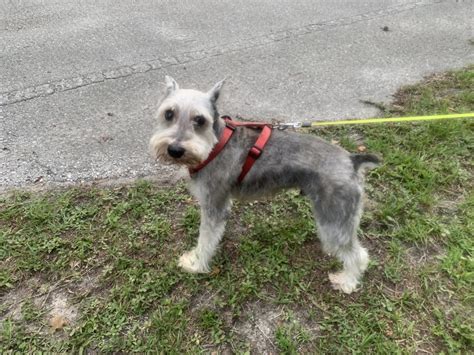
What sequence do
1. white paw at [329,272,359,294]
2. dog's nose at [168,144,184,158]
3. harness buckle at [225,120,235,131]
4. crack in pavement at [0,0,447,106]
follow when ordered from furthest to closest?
crack in pavement at [0,0,447,106] < white paw at [329,272,359,294] < harness buckle at [225,120,235,131] < dog's nose at [168,144,184,158]

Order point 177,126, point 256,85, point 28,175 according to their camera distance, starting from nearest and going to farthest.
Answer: point 177,126 < point 28,175 < point 256,85

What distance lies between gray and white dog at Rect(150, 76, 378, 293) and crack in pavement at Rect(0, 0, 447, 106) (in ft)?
11.1

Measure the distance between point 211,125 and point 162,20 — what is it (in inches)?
228

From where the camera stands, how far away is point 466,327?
11.7ft

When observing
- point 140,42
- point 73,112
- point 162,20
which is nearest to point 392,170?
point 73,112

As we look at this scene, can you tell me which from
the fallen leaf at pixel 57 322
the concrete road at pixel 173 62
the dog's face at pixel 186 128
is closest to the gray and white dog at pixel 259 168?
the dog's face at pixel 186 128

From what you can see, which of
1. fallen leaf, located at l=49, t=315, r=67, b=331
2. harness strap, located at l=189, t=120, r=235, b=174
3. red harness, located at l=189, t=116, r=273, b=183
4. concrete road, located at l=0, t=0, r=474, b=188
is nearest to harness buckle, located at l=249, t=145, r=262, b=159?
red harness, located at l=189, t=116, r=273, b=183

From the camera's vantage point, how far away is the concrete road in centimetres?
531

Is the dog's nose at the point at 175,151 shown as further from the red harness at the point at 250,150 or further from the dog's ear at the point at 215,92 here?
the dog's ear at the point at 215,92

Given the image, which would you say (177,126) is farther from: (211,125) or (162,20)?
(162,20)

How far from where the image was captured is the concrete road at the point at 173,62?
531cm

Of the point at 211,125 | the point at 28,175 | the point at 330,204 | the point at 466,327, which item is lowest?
the point at 466,327

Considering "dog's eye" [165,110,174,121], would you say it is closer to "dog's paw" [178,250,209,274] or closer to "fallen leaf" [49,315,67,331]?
"dog's paw" [178,250,209,274]

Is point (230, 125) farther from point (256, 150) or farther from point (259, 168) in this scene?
point (259, 168)
